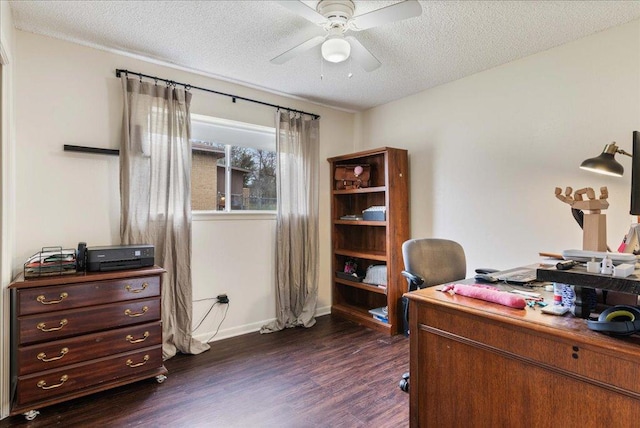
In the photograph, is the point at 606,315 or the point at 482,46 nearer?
the point at 606,315

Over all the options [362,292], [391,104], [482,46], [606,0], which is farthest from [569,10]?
[362,292]

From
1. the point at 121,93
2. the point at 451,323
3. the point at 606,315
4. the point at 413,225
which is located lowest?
the point at 451,323

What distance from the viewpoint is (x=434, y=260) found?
242cm

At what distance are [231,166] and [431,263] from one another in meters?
2.11

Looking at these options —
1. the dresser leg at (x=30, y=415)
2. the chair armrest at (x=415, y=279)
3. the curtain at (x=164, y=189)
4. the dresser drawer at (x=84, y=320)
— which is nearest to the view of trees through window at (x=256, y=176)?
the curtain at (x=164, y=189)

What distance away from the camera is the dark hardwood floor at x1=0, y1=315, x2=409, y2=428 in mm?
1914

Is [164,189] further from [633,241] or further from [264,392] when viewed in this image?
[633,241]

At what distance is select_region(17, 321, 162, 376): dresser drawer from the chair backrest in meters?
1.89

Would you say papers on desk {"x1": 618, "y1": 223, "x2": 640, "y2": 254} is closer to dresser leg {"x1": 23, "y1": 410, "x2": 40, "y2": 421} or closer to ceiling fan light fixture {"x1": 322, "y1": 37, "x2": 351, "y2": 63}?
ceiling fan light fixture {"x1": 322, "y1": 37, "x2": 351, "y2": 63}

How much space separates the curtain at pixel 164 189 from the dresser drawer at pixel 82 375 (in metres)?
0.38

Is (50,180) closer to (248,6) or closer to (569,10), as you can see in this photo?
(248,6)

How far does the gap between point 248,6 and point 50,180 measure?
6.11 feet

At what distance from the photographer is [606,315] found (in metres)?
1.08

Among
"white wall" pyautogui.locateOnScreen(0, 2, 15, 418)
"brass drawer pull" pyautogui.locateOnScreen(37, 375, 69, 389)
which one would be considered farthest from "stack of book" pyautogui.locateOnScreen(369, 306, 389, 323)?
"white wall" pyautogui.locateOnScreen(0, 2, 15, 418)
